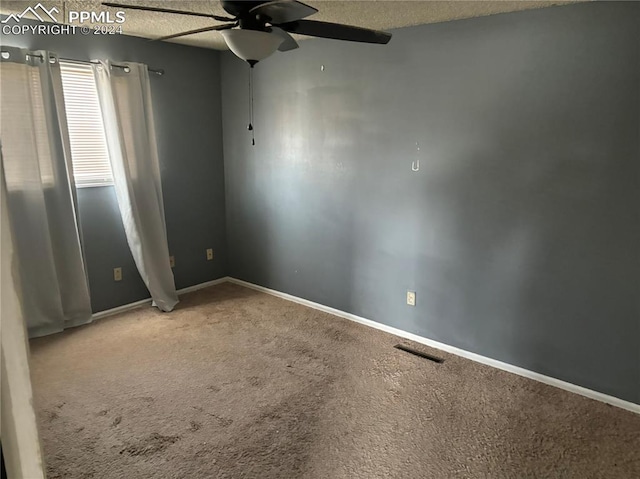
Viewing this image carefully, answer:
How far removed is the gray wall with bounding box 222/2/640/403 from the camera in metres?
2.50

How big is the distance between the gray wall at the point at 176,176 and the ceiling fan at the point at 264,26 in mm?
2125

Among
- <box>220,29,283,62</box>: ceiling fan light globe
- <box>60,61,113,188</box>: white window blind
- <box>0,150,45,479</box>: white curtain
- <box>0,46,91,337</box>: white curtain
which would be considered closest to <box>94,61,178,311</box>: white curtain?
<box>60,61,113,188</box>: white window blind

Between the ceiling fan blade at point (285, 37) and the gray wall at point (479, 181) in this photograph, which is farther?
the gray wall at point (479, 181)

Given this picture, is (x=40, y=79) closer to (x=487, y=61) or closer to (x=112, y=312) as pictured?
(x=112, y=312)

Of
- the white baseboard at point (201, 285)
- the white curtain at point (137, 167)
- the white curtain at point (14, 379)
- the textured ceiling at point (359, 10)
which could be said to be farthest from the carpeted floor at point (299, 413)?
the textured ceiling at point (359, 10)

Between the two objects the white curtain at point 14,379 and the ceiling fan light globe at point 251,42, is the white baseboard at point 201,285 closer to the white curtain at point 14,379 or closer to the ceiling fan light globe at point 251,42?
the ceiling fan light globe at point 251,42

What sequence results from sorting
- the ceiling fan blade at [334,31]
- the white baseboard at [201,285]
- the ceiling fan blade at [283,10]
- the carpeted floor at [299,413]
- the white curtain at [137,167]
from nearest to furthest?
the ceiling fan blade at [283,10] → the ceiling fan blade at [334,31] → the carpeted floor at [299,413] → the white curtain at [137,167] → the white baseboard at [201,285]

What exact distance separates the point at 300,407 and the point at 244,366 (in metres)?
0.62

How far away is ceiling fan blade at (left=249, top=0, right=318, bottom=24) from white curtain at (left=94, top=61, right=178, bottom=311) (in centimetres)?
228

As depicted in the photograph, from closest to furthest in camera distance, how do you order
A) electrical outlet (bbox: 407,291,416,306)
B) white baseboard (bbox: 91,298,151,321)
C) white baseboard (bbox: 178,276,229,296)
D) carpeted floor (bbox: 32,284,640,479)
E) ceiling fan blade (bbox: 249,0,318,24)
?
ceiling fan blade (bbox: 249,0,318,24) → carpeted floor (bbox: 32,284,640,479) → electrical outlet (bbox: 407,291,416,306) → white baseboard (bbox: 91,298,151,321) → white baseboard (bbox: 178,276,229,296)

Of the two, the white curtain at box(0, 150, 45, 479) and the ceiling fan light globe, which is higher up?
the ceiling fan light globe

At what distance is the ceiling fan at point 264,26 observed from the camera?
171cm

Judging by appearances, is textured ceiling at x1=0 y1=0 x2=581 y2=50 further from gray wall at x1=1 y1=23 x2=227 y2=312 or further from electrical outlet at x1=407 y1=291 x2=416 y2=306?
electrical outlet at x1=407 y1=291 x2=416 y2=306

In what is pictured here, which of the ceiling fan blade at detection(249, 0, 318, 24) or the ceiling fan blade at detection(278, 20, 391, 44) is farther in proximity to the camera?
the ceiling fan blade at detection(278, 20, 391, 44)
